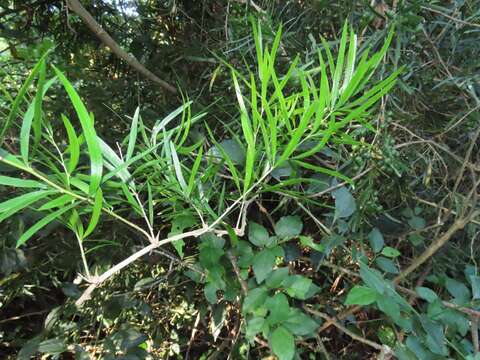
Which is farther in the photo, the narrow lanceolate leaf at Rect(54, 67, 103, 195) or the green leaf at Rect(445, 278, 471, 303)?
the green leaf at Rect(445, 278, 471, 303)

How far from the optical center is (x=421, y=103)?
0.53 m

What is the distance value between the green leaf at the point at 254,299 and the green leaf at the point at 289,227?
0.08 metres

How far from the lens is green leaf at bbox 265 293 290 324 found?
1.62 feet

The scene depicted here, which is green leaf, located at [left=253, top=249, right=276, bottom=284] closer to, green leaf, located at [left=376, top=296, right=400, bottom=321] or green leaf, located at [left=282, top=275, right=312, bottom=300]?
green leaf, located at [left=282, top=275, right=312, bottom=300]

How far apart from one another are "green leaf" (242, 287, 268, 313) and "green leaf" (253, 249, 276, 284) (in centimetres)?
2

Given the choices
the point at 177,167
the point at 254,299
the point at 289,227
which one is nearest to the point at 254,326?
the point at 254,299

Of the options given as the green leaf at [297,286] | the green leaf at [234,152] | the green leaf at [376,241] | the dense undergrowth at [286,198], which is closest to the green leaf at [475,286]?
the dense undergrowth at [286,198]

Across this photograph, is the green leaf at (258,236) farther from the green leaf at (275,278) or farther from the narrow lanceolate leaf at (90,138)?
the narrow lanceolate leaf at (90,138)

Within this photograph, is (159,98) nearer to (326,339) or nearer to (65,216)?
(65,216)

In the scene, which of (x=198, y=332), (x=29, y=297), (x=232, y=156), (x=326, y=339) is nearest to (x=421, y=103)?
(x=232, y=156)

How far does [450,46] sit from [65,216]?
53cm

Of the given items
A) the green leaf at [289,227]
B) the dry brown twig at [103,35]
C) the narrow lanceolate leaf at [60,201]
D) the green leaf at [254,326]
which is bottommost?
the green leaf at [254,326]

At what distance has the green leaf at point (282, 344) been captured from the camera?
46 cm

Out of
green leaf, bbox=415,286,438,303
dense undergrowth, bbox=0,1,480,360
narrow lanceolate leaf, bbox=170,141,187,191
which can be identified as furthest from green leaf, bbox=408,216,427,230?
narrow lanceolate leaf, bbox=170,141,187,191
